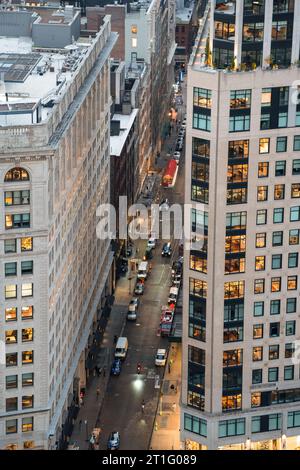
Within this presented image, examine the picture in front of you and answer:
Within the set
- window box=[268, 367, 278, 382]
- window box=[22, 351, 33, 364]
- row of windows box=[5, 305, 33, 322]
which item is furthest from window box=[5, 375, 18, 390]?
window box=[268, 367, 278, 382]

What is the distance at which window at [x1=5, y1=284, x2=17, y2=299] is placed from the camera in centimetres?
17762

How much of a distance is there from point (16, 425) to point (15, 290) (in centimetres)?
1697

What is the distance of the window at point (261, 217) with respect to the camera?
183500 millimetres

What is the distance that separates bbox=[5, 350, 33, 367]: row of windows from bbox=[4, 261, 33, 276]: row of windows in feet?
32.1

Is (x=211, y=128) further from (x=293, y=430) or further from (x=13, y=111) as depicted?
(x=293, y=430)

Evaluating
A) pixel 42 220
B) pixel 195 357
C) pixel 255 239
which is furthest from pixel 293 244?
pixel 42 220

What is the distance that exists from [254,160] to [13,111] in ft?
95.2

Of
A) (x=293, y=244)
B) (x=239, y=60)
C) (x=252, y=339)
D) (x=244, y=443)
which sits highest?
(x=239, y=60)

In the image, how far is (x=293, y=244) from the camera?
186750 millimetres

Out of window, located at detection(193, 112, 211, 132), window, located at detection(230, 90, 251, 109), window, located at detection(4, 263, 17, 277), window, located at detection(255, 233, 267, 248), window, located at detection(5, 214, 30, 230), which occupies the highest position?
window, located at detection(230, 90, 251, 109)

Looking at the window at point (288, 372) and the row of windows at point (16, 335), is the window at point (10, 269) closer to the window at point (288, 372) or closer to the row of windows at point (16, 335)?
the row of windows at point (16, 335)

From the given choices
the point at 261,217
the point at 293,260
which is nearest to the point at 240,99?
the point at 261,217

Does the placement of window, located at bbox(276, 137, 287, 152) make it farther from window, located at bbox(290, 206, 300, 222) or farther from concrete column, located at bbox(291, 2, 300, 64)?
concrete column, located at bbox(291, 2, 300, 64)

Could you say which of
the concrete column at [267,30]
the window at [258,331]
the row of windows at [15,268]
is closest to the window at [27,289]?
the row of windows at [15,268]
